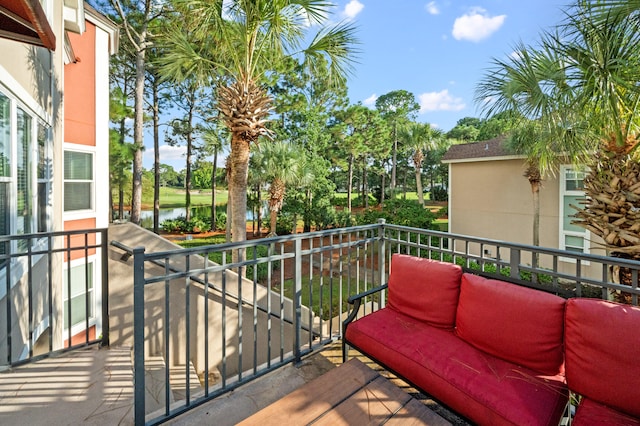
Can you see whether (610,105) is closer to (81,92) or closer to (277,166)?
(81,92)

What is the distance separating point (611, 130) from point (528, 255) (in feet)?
22.2

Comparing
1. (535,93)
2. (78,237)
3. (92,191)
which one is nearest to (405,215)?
(535,93)

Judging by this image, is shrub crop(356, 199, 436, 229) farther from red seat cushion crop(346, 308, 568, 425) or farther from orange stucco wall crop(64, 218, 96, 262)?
red seat cushion crop(346, 308, 568, 425)

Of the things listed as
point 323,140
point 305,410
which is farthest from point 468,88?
point 323,140

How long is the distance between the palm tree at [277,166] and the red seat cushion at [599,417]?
1235 centimetres

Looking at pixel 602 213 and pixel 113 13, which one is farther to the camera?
pixel 113 13

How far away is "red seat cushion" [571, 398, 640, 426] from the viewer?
1610mm

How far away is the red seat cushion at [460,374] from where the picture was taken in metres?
1.76

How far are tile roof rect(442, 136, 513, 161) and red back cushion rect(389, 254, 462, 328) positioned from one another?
31.0 ft

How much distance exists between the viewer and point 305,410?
1626mm

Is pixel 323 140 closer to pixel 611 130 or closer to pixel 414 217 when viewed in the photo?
pixel 414 217

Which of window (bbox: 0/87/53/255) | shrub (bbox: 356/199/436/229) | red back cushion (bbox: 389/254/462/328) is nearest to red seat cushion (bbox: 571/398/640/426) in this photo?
red back cushion (bbox: 389/254/462/328)

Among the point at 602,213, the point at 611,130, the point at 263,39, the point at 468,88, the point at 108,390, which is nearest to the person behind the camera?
the point at 108,390

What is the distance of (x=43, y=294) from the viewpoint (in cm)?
479
